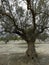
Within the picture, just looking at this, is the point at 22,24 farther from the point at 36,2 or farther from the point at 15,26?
the point at 36,2

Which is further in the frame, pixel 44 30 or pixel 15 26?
pixel 44 30

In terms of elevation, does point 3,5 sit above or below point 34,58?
above

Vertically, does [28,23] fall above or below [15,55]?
above

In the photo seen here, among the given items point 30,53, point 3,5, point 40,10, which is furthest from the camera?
point 30,53

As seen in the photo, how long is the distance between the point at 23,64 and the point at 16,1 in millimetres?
4849

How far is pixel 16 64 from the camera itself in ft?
54.4

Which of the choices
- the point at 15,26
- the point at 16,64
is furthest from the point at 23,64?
the point at 15,26

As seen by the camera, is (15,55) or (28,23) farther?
(15,55)

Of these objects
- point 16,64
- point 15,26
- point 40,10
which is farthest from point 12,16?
point 16,64

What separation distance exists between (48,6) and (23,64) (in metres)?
5.01

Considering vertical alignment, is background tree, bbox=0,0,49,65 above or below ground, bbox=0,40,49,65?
above

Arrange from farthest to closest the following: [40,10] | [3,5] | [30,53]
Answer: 1. [30,53]
2. [40,10]
3. [3,5]

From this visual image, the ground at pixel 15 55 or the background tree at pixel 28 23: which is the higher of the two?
the background tree at pixel 28 23

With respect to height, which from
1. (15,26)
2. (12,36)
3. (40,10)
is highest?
(40,10)
